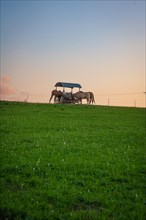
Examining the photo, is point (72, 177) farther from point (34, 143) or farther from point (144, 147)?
point (144, 147)

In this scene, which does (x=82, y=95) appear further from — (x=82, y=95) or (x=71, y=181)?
(x=71, y=181)

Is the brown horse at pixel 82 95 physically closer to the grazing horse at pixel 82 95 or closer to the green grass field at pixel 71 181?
the grazing horse at pixel 82 95

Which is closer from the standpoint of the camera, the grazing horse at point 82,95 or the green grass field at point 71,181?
the green grass field at point 71,181

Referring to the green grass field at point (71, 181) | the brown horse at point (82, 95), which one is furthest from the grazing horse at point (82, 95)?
the green grass field at point (71, 181)

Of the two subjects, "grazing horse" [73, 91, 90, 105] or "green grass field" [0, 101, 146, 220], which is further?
"grazing horse" [73, 91, 90, 105]

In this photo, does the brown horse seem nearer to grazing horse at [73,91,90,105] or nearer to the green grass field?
grazing horse at [73,91,90,105]

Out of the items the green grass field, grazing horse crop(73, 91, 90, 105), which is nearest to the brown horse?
grazing horse crop(73, 91, 90, 105)

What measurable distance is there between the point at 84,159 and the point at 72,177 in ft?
9.87

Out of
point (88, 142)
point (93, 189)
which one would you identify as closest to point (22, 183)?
point (93, 189)

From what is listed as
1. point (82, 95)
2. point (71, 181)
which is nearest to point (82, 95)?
point (82, 95)

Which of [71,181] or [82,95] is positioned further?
[82,95]

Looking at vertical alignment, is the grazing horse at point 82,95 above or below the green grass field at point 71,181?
above

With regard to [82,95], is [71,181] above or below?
below

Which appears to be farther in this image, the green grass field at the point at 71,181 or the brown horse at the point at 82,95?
the brown horse at the point at 82,95
